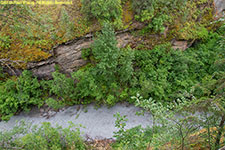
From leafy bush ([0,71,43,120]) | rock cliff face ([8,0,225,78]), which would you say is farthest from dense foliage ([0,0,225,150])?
rock cliff face ([8,0,225,78])

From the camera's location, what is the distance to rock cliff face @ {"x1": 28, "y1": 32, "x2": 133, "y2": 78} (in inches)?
378

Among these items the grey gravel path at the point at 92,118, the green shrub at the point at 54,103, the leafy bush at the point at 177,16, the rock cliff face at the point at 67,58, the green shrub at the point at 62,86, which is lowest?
the grey gravel path at the point at 92,118

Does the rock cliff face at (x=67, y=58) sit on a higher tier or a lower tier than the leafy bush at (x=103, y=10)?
lower

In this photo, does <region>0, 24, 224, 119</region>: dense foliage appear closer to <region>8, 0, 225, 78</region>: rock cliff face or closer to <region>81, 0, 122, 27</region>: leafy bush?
<region>8, 0, 225, 78</region>: rock cliff face

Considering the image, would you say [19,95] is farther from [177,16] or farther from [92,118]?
[177,16]

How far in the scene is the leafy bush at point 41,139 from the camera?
18.4 ft

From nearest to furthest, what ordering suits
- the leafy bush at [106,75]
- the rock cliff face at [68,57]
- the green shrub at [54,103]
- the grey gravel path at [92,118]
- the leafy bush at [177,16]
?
the leafy bush at [106,75]
the grey gravel path at [92,118]
the green shrub at [54,103]
the leafy bush at [177,16]
the rock cliff face at [68,57]

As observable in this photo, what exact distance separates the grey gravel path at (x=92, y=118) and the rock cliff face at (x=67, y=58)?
2.59 metres

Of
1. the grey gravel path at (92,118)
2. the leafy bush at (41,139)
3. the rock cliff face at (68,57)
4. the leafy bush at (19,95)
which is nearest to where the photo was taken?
the leafy bush at (41,139)

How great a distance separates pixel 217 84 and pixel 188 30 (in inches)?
327

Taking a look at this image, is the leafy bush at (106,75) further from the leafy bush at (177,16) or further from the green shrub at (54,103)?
the leafy bush at (177,16)

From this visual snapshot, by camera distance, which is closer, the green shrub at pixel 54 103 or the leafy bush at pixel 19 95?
the green shrub at pixel 54 103

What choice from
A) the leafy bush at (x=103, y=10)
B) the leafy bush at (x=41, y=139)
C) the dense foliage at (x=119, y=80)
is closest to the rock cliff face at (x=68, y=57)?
the dense foliage at (x=119, y=80)

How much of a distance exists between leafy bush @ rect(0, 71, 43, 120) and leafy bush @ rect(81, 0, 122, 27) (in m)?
5.42
